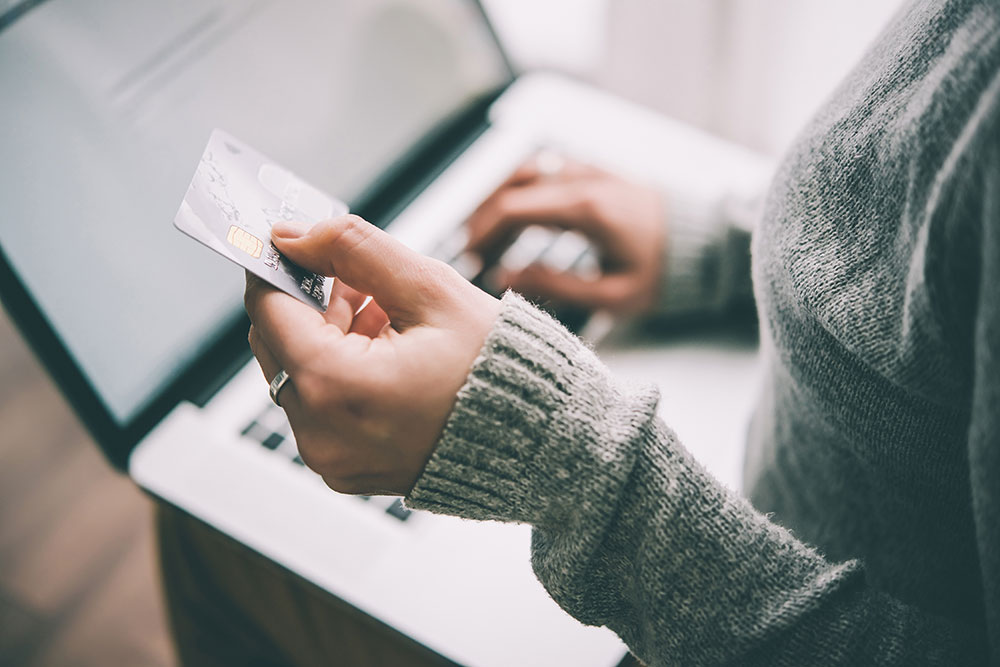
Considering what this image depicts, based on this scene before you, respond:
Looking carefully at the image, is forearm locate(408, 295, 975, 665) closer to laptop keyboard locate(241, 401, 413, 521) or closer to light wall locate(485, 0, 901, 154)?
laptop keyboard locate(241, 401, 413, 521)

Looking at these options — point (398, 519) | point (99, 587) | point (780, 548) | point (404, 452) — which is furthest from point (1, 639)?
point (780, 548)

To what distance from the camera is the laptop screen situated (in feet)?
1.57

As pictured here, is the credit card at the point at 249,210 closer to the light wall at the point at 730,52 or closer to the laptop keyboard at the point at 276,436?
the laptop keyboard at the point at 276,436

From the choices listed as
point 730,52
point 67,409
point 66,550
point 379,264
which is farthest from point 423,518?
point 67,409

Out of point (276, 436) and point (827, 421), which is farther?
point (276, 436)

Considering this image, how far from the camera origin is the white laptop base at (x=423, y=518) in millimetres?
517

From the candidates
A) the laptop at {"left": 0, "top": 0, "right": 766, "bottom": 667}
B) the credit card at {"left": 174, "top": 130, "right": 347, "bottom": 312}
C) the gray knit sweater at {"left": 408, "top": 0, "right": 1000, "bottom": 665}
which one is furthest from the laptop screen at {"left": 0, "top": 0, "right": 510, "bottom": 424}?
the gray knit sweater at {"left": 408, "top": 0, "right": 1000, "bottom": 665}

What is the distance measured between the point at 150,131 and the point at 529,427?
0.35 m

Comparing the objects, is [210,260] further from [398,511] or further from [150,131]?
[398,511]

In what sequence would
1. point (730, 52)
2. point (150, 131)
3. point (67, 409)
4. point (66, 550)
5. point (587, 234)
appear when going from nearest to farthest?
point (150, 131) → point (587, 234) → point (730, 52) → point (66, 550) → point (67, 409)

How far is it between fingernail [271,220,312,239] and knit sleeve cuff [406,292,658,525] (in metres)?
0.12

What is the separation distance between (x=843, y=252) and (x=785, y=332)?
6 centimetres

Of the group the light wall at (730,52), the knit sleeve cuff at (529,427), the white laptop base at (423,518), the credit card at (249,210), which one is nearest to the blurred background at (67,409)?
the light wall at (730,52)

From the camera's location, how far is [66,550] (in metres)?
1.11
